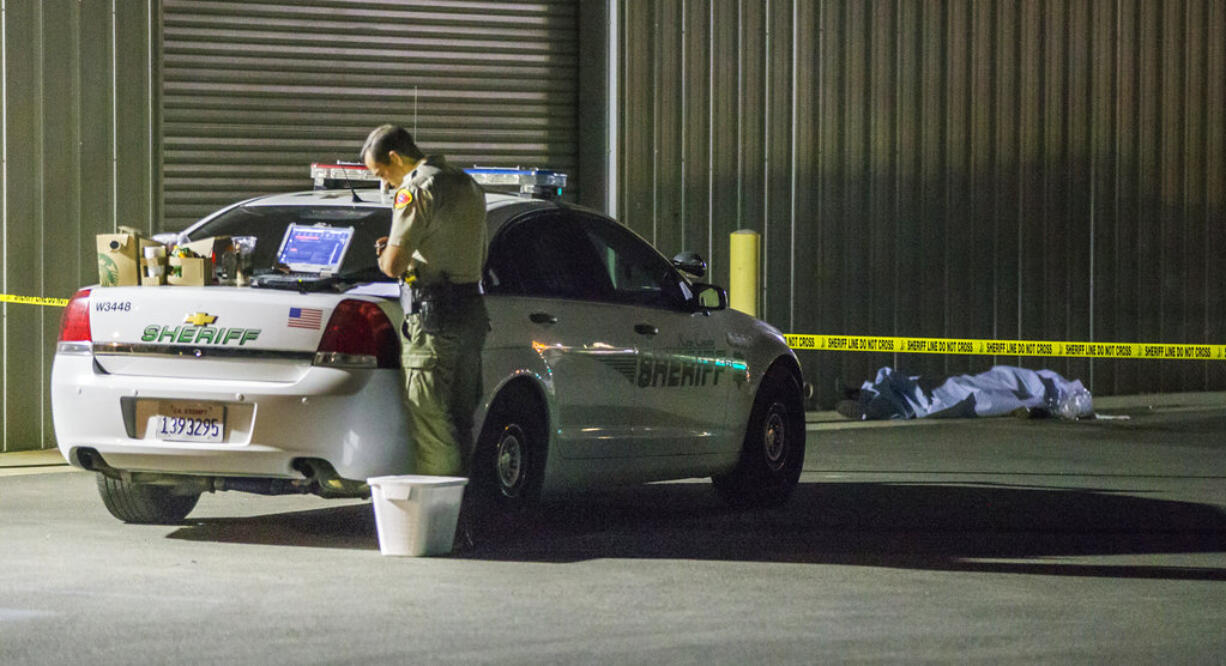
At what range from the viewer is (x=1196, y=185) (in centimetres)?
1969

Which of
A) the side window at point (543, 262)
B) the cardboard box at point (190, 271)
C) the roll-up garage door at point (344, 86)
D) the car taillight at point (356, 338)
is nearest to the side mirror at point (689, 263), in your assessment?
the side window at point (543, 262)

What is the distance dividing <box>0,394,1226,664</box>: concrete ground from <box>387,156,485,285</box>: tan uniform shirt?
1.18 meters

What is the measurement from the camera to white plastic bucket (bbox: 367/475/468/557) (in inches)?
322

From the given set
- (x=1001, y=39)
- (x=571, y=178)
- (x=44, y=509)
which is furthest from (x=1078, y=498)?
(x=1001, y=39)

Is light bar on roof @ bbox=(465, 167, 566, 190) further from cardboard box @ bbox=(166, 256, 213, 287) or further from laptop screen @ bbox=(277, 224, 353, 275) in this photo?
cardboard box @ bbox=(166, 256, 213, 287)

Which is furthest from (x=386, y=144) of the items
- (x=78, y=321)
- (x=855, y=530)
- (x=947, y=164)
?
(x=947, y=164)

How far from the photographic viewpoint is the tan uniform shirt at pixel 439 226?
8438mm

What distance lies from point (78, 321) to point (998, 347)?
10690mm

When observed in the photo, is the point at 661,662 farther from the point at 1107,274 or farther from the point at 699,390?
the point at 1107,274

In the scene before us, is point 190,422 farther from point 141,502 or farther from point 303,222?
point 303,222

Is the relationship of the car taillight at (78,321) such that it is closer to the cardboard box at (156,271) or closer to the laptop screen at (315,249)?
the cardboard box at (156,271)

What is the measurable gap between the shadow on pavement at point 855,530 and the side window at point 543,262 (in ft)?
3.60

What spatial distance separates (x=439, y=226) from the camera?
27.9 ft

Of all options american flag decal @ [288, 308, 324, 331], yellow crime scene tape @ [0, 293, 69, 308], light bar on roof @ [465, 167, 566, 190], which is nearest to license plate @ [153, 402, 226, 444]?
american flag decal @ [288, 308, 324, 331]
